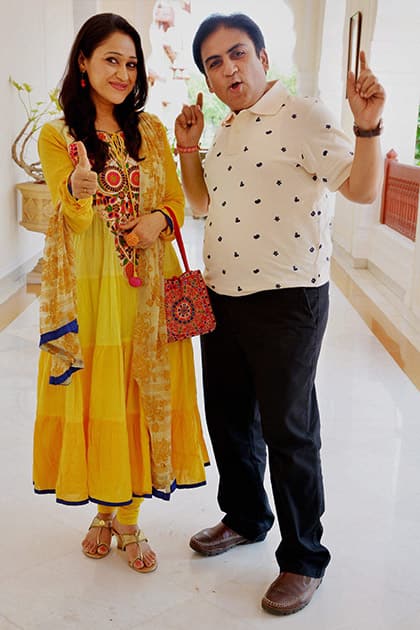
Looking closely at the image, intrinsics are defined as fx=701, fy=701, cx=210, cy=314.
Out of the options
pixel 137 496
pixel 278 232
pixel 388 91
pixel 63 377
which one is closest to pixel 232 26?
pixel 278 232

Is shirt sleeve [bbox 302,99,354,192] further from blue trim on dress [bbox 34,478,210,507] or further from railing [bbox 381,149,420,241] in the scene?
railing [bbox 381,149,420,241]

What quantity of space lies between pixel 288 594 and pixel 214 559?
0.32 meters

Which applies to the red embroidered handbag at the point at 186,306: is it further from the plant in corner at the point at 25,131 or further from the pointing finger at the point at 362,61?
the plant in corner at the point at 25,131

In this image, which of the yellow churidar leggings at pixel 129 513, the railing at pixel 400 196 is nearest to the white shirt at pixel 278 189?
the yellow churidar leggings at pixel 129 513

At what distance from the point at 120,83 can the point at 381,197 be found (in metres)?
5.26

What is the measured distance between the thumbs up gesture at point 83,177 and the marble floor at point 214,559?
3.60ft

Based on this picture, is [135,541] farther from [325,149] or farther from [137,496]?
[325,149]

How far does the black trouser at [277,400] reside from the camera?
5.82 ft

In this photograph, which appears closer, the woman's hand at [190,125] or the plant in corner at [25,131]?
the woman's hand at [190,125]

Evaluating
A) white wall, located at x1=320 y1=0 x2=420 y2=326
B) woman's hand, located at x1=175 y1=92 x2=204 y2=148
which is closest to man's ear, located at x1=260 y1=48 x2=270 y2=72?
woman's hand, located at x1=175 y1=92 x2=204 y2=148

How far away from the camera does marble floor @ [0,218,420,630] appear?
1.85 meters

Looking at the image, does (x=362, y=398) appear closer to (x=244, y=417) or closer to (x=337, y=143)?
(x=244, y=417)

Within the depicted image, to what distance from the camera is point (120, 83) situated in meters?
1.79

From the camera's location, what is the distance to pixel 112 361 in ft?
6.16
